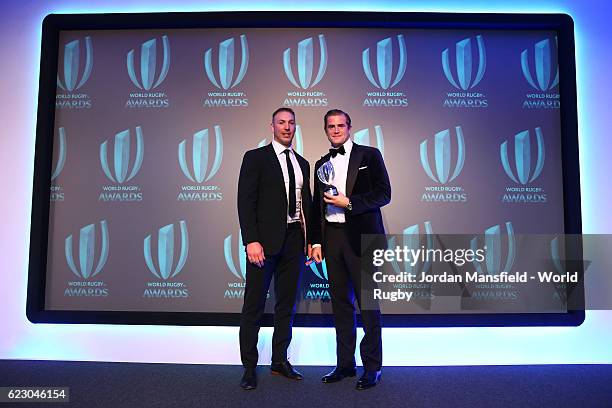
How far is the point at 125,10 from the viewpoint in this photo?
3506mm

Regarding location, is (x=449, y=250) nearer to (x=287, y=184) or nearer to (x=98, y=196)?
(x=287, y=184)

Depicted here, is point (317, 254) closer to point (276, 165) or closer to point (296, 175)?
point (296, 175)

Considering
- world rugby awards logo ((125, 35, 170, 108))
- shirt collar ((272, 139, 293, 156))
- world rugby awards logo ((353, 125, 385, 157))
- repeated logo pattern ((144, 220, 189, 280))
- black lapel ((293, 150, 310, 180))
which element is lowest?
repeated logo pattern ((144, 220, 189, 280))

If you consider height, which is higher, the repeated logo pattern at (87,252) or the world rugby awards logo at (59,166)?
the world rugby awards logo at (59,166)

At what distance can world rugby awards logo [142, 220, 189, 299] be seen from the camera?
3309mm

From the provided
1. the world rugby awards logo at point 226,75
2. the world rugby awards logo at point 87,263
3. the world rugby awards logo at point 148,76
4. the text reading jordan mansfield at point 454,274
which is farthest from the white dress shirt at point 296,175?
the world rugby awards logo at point 87,263

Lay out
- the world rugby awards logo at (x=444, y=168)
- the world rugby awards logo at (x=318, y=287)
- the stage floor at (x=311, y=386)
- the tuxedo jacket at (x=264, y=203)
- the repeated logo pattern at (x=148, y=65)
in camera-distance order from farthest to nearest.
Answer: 1. the repeated logo pattern at (x=148, y=65)
2. the world rugby awards logo at (x=444, y=168)
3. the world rugby awards logo at (x=318, y=287)
4. the tuxedo jacket at (x=264, y=203)
5. the stage floor at (x=311, y=386)

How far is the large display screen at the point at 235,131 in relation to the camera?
3330mm

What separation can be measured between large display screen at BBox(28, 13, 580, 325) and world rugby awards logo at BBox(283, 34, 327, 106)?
0.01 metres

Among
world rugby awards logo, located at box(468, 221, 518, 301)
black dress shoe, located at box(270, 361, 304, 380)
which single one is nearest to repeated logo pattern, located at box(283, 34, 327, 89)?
world rugby awards logo, located at box(468, 221, 518, 301)

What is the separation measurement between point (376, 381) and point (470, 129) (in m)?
2.14

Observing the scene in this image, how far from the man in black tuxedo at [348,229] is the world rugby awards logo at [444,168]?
0.81 m

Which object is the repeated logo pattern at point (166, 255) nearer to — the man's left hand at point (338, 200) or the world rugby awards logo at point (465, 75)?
the man's left hand at point (338, 200)

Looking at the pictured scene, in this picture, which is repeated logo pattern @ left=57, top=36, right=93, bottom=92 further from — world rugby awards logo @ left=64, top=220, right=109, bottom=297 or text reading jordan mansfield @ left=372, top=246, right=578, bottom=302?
text reading jordan mansfield @ left=372, top=246, right=578, bottom=302
